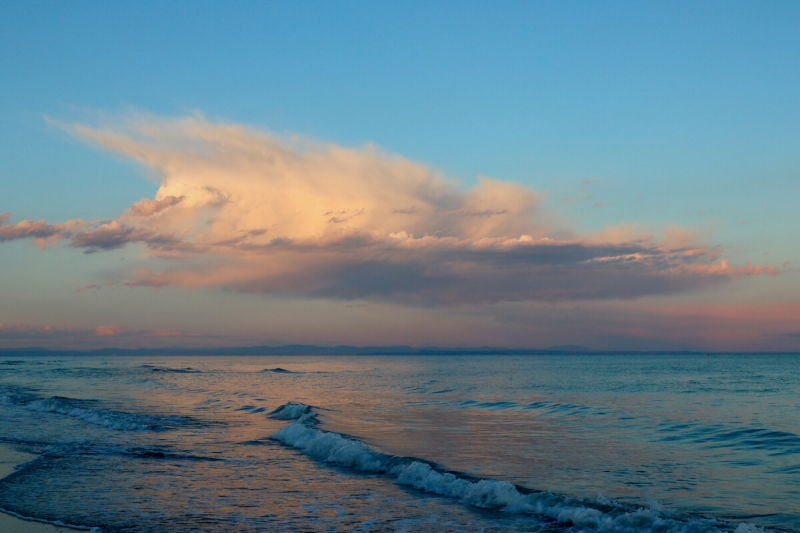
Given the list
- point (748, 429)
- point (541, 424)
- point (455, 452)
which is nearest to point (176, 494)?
point (455, 452)

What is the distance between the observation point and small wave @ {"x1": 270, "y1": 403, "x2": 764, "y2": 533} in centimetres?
1081

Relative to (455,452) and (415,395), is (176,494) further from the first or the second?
(415,395)

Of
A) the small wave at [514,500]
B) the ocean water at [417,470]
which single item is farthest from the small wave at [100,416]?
the small wave at [514,500]

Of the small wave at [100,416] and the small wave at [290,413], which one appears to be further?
the small wave at [290,413]

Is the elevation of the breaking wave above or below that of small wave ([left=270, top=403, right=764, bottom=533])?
below

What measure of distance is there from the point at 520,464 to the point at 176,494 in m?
8.82

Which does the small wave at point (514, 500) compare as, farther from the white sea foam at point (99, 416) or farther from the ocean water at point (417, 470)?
the white sea foam at point (99, 416)

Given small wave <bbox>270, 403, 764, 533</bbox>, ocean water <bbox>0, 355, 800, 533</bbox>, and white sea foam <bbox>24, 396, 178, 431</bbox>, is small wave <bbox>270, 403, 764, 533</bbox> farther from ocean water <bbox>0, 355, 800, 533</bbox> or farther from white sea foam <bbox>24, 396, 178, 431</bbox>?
white sea foam <bbox>24, 396, 178, 431</bbox>

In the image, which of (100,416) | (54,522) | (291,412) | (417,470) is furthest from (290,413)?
(54,522)

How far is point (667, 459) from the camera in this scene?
1702cm

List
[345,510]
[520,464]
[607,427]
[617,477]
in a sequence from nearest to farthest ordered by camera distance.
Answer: [345,510]
[617,477]
[520,464]
[607,427]

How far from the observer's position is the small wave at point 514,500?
10812mm

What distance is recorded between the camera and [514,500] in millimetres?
12664

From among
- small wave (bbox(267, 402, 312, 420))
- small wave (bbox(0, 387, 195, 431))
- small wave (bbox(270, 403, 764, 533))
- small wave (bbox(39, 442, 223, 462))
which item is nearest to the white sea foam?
small wave (bbox(0, 387, 195, 431))
